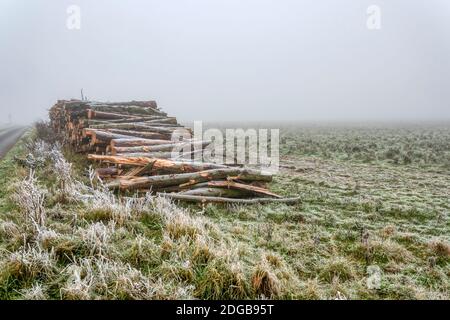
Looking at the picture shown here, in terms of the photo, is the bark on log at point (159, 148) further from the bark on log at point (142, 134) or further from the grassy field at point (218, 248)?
the grassy field at point (218, 248)

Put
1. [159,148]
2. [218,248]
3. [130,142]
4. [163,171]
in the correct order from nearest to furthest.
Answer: [218,248], [163,171], [130,142], [159,148]

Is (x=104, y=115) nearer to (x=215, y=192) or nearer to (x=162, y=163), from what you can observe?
(x=162, y=163)

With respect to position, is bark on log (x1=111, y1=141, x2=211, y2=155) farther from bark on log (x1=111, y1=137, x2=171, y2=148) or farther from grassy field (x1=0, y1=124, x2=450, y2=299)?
grassy field (x1=0, y1=124, x2=450, y2=299)

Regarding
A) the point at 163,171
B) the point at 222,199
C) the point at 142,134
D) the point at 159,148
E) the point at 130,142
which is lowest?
the point at 222,199

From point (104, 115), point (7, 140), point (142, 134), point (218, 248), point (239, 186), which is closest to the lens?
point (218, 248)

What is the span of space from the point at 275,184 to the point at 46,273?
7582mm

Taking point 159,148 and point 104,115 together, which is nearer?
point 159,148

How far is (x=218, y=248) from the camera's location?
445cm

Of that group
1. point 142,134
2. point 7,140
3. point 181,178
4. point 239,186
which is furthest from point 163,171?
point 7,140

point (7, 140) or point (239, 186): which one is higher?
point (7, 140)

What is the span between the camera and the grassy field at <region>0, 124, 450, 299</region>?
12.0 feet

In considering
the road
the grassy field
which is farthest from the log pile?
the road
